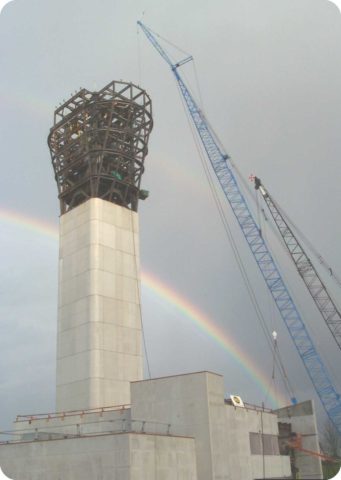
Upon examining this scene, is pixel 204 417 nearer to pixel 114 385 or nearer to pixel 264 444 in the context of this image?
pixel 264 444

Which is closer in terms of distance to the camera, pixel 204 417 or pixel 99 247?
pixel 204 417

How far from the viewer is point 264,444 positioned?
192 feet

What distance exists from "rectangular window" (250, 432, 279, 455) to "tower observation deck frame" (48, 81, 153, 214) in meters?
36.2

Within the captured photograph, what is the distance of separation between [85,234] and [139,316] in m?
13.1

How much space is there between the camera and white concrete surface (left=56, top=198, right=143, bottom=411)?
64.6 m

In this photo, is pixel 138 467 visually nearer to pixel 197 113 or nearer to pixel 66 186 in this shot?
pixel 66 186

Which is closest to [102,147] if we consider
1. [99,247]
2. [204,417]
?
[99,247]

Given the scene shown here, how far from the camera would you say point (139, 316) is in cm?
7156

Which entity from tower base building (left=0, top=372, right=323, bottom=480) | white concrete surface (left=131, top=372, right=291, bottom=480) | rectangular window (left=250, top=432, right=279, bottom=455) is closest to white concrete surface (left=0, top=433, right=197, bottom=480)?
tower base building (left=0, top=372, right=323, bottom=480)

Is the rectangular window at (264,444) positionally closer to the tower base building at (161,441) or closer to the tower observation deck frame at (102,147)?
Answer: the tower base building at (161,441)

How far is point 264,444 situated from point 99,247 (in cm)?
3100

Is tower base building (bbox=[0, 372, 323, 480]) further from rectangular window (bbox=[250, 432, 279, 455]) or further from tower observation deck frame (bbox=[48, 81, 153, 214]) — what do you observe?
tower observation deck frame (bbox=[48, 81, 153, 214])

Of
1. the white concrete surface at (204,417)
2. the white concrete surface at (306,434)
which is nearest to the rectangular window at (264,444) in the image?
the white concrete surface at (204,417)


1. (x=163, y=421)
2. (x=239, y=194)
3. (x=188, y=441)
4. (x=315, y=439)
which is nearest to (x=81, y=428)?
(x=163, y=421)
